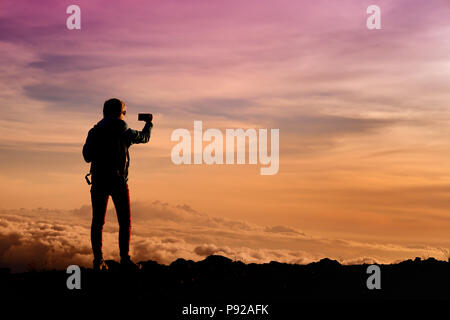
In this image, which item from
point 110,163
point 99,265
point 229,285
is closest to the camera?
point 229,285

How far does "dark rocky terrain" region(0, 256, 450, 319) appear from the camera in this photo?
10258 mm

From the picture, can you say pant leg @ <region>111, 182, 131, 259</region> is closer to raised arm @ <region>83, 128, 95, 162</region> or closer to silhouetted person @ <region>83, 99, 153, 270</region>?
silhouetted person @ <region>83, 99, 153, 270</region>

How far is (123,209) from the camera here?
1177 centimetres

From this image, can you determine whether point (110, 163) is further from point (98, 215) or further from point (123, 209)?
point (98, 215)

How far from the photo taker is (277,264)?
14406 millimetres

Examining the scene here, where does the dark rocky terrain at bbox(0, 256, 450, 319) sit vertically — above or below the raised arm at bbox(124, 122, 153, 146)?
below

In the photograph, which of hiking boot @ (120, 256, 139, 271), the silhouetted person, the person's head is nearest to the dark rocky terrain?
hiking boot @ (120, 256, 139, 271)

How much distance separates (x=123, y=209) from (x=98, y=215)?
0.51 m

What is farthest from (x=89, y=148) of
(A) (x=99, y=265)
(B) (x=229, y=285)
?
(B) (x=229, y=285)

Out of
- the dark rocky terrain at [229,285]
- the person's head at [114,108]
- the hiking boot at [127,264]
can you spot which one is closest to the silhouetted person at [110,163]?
the person's head at [114,108]

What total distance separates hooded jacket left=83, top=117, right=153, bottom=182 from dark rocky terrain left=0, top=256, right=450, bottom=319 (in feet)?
6.46

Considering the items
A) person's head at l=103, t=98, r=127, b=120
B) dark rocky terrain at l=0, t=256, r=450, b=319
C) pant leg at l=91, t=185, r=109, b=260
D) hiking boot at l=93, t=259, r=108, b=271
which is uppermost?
person's head at l=103, t=98, r=127, b=120
